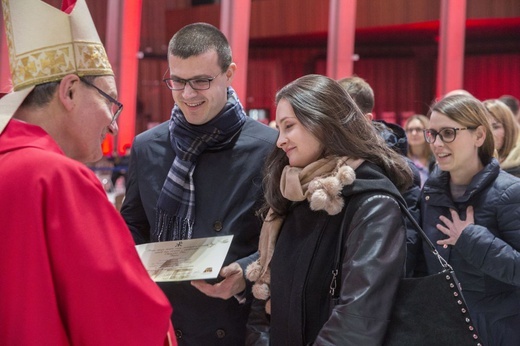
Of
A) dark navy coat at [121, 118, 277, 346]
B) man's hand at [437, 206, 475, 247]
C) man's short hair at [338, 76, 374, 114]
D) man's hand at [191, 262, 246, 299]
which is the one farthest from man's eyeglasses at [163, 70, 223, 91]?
man's hand at [437, 206, 475, 247]

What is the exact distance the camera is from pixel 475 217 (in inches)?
104

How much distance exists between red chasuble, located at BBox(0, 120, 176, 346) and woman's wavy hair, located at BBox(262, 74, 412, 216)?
774mm

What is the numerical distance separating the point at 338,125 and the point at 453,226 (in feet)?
2.88

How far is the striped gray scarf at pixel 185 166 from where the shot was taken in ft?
7.82

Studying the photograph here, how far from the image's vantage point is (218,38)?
8.18ft

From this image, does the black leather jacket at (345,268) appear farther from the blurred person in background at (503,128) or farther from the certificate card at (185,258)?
the blurred person in background at (503,128)

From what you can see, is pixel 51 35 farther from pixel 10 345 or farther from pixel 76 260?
pixel 10 345

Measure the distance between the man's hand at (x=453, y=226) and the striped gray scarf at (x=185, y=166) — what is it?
0.89 meters

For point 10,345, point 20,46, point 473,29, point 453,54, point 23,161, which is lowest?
point 10,345

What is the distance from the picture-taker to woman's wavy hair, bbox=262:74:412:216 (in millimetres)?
2002

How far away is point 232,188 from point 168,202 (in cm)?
23

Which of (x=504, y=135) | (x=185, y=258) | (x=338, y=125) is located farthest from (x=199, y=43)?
(x=504, y=135)

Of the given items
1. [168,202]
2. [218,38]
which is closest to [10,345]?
[168,202]

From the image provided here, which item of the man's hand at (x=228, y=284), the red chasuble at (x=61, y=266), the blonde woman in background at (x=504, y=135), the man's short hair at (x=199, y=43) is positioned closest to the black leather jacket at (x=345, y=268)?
the man's hand at (x=228, y=284)
